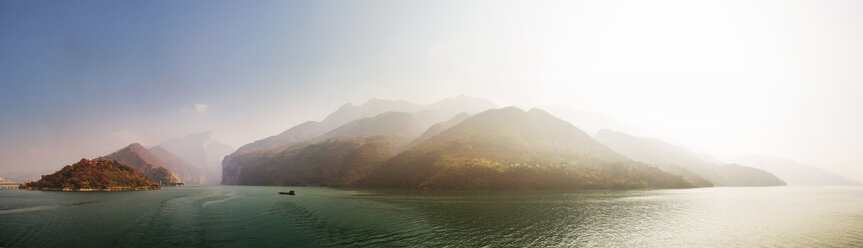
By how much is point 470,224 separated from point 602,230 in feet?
70.3

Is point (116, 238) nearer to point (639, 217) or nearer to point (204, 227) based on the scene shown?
point (204, 227)

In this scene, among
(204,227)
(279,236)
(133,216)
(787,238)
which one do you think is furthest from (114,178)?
(787,238)

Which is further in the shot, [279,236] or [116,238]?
[279,236]

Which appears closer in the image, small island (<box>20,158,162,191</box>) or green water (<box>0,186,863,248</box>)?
green water (<box>0,186,863,248</box>)

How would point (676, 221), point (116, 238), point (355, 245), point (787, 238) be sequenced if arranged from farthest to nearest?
point (676, 221) < point (787, 238) < point (116, 238) < point (355, 245)

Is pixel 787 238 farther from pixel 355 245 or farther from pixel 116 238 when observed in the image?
pixel 116 238

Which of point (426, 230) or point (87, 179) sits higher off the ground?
point (87, 179)

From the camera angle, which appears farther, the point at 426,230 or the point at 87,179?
the point at 87,179

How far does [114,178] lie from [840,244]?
275575mm

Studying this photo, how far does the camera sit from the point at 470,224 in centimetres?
5659

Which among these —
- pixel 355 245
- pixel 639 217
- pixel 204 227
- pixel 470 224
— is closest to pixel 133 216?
pixel 204 227

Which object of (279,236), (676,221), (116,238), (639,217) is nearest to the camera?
(116,238)

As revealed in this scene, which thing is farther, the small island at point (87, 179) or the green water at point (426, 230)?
the small island at point (87, 179)

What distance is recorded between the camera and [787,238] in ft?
160
